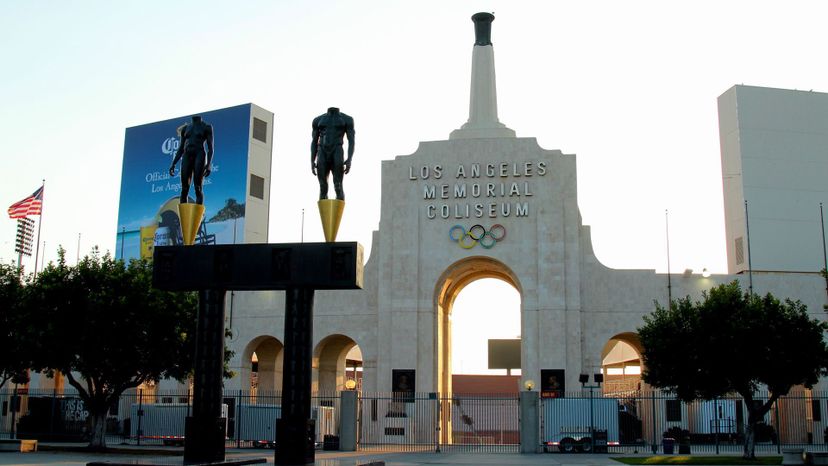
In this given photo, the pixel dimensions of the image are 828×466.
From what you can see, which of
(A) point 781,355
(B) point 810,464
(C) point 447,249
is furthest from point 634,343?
(B) point 810,464

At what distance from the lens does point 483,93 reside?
60.4m

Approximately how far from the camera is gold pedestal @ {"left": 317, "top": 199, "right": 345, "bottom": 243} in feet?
86.8

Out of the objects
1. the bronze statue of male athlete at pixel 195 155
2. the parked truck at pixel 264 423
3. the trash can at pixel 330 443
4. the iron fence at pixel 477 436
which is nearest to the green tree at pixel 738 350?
the iron fence at pixel 477 436

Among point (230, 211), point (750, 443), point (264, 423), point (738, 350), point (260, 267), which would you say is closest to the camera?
point (260, 267)

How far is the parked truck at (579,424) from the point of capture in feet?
147

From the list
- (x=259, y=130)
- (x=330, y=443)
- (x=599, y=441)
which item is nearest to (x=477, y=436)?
(x=599, y=441)

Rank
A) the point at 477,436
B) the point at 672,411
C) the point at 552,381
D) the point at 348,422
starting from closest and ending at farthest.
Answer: the point at 348,422, the point at 552,381, the point at 477,436, the point at 672,411

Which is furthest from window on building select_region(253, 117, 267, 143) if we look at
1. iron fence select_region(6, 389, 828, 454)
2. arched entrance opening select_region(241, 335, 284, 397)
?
iron fence select_region(6, 389, 828, 454)

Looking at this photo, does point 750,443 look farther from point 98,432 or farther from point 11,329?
point 11,329

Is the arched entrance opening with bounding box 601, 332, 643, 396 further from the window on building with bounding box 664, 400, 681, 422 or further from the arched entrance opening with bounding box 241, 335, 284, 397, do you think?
the arched entrance opening with bounding box 241, 335, 284, 397

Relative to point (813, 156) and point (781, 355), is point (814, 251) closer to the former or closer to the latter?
point (813, 156)

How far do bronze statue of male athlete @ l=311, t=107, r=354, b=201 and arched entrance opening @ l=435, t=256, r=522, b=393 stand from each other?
30719mm

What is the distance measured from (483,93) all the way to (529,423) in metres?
A: 25.7

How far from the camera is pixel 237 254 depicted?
26422 mm
